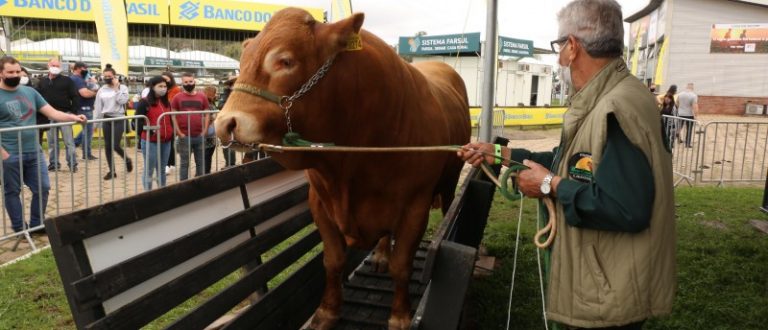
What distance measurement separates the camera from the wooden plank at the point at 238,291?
224cm

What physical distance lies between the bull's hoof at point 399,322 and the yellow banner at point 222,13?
24.3 meters

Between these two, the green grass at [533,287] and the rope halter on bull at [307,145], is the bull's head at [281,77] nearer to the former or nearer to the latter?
the rope halter on bull at [307,145]

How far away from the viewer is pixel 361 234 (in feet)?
9.31

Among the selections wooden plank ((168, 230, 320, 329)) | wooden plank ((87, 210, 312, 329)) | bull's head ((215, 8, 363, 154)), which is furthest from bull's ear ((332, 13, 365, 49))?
wooden plank ((168, 230, 320, 329))

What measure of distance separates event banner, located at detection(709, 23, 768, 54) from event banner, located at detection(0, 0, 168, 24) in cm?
2950

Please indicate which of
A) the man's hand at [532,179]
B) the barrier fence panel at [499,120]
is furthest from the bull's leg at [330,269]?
the barrier fence panel at [499,120]

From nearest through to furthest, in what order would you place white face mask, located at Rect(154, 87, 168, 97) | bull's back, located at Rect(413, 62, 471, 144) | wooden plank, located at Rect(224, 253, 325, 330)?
1. wooden plank, located at Rect(224, 253, 325, 330)
2. bull's back, located at Rect(413, 62, 471, 144)
3. white face mask, located at Rect(154, 87, 168, 97)

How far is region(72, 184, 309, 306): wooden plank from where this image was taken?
69.2 inches

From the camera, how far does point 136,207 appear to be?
6.51 ft

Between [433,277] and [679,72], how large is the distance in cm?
3406

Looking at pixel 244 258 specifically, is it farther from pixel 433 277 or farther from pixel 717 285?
pixel 717 285

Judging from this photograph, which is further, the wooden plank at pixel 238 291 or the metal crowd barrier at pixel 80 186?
the metal crowd barrier at pixel 80 186

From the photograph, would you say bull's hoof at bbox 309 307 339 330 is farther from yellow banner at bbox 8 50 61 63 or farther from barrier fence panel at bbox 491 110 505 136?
yellow banner at bbox 8 50 61 63

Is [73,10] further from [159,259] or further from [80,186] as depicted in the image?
[159,259]
